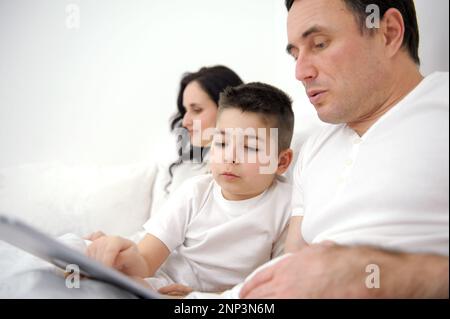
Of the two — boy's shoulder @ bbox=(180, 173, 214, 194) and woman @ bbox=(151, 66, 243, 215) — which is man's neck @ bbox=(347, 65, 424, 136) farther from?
woman @ bbox=(151, 66, 243, 215)

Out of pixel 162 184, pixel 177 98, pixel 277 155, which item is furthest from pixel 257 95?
pixel 177 98

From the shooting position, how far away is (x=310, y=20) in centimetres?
92

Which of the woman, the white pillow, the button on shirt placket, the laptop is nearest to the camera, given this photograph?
the laptop

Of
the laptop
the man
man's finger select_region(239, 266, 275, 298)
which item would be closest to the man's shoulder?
the man

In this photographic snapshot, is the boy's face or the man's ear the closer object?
the man's ear

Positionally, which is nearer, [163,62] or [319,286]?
[319,286]

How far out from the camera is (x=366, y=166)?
779 mm

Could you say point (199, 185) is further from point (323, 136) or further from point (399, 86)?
point (399, 86)

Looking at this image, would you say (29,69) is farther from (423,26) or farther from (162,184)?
(423,26)

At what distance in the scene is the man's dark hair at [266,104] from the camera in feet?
3.65

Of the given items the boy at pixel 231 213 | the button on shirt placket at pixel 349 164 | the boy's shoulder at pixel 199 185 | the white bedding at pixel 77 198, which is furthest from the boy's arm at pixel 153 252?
the button on shirt placket at pixel 349 164

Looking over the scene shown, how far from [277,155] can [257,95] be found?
19cm

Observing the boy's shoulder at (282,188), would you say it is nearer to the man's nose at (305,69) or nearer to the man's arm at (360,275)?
the man's nose at (305,69)

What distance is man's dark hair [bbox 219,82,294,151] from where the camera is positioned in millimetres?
1111
